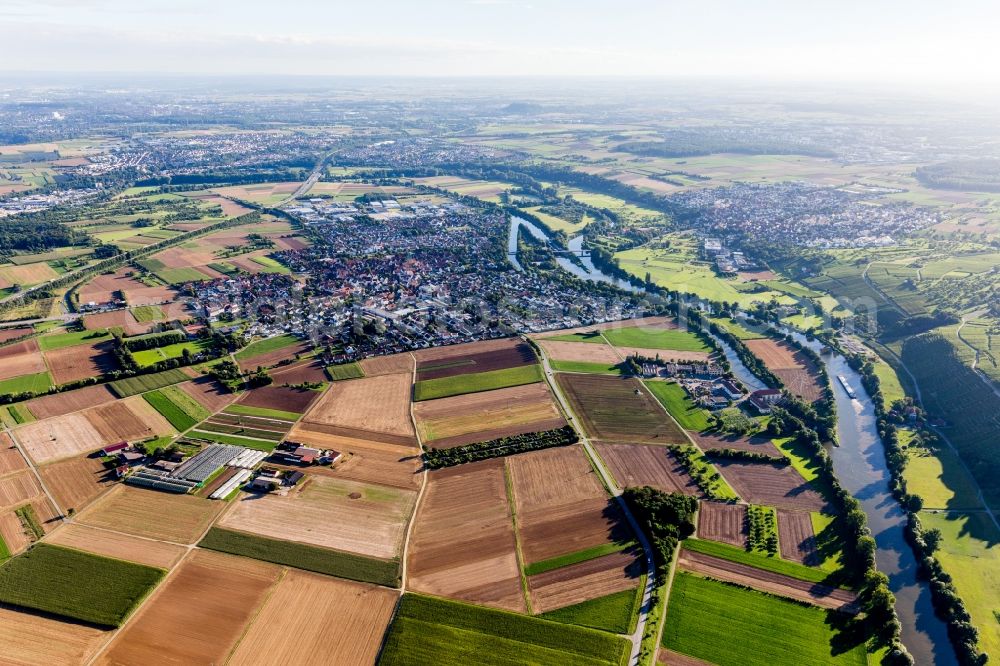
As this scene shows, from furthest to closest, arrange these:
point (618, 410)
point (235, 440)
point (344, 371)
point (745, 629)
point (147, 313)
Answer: point (147, 313), point (344, 371), point (618, 410), point (235, 440), point (745, 629)

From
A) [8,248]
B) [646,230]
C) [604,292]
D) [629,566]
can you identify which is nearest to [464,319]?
[604,292]

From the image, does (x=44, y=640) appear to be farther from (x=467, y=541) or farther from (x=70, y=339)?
(x=70, y=339)

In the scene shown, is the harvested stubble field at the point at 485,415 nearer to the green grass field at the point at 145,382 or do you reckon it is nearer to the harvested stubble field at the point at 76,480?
the harvested stubble field at the point at 76,480

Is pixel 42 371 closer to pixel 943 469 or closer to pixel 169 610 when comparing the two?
pixel 169 610

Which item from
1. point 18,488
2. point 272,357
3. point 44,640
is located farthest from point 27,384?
point 44,640

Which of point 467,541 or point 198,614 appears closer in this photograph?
point 198,614
